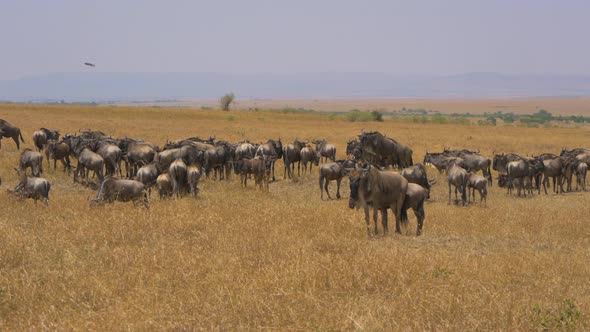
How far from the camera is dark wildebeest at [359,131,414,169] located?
2623cm

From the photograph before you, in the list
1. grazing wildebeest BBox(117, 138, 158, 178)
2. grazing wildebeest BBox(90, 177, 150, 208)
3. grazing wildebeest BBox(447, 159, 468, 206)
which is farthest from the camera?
grazing wildebeest BBox(117, 138, 158, 178)

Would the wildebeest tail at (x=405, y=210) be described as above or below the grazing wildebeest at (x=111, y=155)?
below

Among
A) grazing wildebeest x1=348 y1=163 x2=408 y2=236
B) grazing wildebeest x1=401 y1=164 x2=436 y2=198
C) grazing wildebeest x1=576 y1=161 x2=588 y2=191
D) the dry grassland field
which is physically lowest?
grazing wildebeest x1=576 y1=161 x2=588 y2=191

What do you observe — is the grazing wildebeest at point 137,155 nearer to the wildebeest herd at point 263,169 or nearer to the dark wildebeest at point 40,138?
the wildebeest herd at point 263,169

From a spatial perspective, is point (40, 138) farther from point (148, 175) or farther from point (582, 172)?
point (582, 172)

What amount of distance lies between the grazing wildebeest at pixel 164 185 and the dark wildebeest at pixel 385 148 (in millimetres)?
10149

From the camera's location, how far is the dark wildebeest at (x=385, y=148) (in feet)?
86.1

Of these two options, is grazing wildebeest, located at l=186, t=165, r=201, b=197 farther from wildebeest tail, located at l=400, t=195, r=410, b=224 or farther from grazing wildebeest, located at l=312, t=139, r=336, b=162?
grazing wildebeest, located at l=312, t=139, r=336, b=162

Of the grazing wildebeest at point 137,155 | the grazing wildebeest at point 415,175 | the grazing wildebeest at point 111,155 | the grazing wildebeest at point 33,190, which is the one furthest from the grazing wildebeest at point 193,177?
the grazing wildebeest at point 415,175

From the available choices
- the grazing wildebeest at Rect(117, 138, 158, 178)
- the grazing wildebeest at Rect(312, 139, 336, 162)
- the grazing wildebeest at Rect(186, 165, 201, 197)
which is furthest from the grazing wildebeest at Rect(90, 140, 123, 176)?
the grazing wildebeest at Rect(312, 139, 336, 162)

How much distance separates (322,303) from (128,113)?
6781 centimetres

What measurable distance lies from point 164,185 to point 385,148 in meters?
11.6

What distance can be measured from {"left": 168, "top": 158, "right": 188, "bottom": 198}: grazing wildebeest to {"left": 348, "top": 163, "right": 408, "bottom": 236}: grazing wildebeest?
8.07 metres

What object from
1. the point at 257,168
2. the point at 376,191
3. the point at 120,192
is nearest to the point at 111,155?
the point at 257,168
